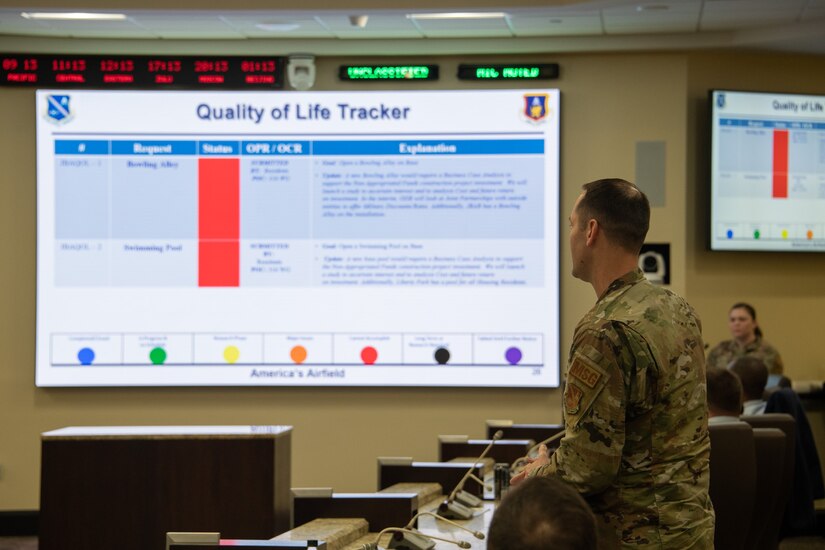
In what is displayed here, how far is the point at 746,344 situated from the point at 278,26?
3337mm

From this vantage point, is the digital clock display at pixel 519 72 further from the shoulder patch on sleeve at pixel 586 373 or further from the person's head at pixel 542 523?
the person's head at pixel 542 523

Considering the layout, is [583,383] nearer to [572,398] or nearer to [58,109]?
[572,398]

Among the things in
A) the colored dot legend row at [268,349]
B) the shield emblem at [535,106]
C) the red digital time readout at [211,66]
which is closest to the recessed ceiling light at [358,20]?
the red digital time readout at [211,66]

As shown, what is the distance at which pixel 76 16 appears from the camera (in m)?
6.16

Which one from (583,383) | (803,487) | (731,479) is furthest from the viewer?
(803,487)

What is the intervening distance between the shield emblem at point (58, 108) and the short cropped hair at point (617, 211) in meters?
5.27

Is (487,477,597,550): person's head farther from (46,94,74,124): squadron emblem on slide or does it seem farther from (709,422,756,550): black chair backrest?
(46,94,74,124): squadron emblem on slide

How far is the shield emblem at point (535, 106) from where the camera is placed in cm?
666

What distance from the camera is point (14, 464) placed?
6.78 m

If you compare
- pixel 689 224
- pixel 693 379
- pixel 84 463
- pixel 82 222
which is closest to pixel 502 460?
pixel 84 463

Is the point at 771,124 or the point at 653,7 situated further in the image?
the point at 771,124

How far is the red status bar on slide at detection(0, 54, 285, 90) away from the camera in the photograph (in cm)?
671

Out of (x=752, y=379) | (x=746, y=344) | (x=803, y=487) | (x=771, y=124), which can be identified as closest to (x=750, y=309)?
(x=746, y=344)

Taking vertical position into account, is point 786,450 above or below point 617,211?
below
